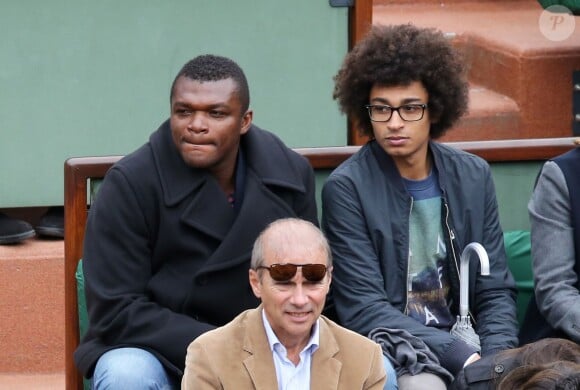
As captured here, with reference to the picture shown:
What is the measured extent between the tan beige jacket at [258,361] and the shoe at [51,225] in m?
2.16

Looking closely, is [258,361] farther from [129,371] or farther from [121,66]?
[121,66]

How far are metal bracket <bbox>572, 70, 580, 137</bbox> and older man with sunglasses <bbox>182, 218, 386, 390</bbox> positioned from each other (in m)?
2.84

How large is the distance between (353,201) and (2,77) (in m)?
1.92

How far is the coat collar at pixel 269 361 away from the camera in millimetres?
3945

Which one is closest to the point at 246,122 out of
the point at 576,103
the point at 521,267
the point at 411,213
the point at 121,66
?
the point at 411,213

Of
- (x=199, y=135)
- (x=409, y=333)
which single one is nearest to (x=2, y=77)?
(x=199, y=135)

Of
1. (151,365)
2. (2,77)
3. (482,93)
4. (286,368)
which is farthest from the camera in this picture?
(482,93)

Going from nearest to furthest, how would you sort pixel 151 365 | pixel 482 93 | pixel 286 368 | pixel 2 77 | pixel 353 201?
pixel 286 368 < pixel 151 365 < pixel 353 201 < pixel 2 77 < pixel 482 93

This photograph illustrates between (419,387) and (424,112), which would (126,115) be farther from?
(419,387)

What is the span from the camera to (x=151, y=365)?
4309 mm

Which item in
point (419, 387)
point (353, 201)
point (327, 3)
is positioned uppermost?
point (327, 3)

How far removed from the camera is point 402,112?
189 inches

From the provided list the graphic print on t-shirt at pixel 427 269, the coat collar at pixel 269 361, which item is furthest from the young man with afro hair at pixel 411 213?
the coat collar at pixel 269 361

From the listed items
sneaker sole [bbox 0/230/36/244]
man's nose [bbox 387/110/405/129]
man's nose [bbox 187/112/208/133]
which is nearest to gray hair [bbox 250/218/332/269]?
man's nose [bbox 187/112/208/133]
